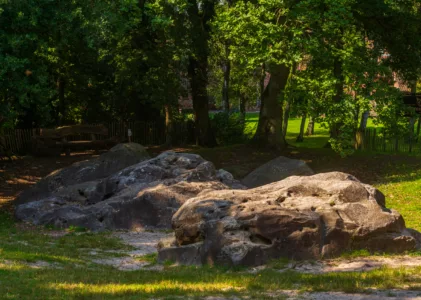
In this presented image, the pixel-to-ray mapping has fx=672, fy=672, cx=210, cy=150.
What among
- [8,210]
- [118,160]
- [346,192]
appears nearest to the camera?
[346,192]

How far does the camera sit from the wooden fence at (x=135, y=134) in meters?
33.7

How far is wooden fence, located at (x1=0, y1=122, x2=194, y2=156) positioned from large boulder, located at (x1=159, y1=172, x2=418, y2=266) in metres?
21.7

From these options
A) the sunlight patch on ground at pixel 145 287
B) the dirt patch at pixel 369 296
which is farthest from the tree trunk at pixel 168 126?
the dirt patch at pixel 369 296

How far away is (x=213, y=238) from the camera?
1262 centimetres

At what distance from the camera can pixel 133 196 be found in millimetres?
20219

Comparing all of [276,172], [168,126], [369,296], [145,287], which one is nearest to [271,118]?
[168,126]

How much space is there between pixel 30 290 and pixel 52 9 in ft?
43.7

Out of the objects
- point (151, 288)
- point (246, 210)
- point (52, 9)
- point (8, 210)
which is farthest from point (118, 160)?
point (151, 288)

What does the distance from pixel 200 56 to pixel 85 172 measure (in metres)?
9.99

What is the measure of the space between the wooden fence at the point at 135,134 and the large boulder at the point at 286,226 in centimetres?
2166

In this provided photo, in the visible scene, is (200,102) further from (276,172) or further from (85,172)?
(85,172)

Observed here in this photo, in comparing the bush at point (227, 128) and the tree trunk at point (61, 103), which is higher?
the tree trunk at point (61, 103)

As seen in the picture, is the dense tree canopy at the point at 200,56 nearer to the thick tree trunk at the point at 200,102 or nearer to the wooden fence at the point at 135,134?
the thick tree trunk at the point at 200,102

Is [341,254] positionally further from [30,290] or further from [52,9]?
[52,9]
